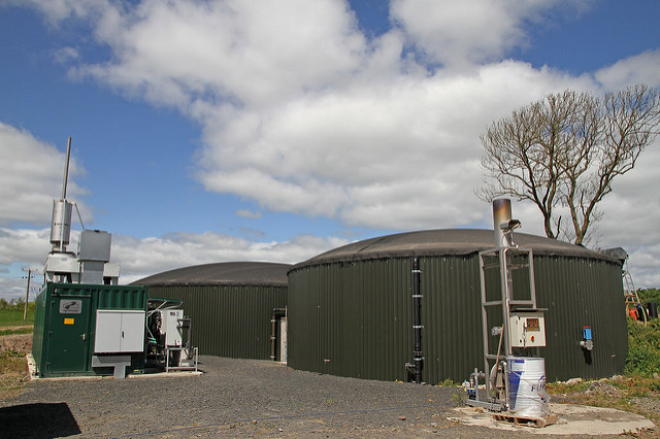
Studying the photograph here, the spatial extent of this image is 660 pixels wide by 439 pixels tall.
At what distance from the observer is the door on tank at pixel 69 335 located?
15938 millimetres

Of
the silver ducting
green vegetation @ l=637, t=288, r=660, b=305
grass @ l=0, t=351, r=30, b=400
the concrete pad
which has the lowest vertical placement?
the concrete pad

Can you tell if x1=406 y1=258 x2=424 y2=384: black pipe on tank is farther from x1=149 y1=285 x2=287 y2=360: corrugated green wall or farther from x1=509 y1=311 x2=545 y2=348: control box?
x1=149 y1=285 x2=287 y2=360: corrugated green wall

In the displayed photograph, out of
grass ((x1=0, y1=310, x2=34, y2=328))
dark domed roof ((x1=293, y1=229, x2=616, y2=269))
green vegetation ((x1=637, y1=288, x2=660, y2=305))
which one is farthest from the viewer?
grass ((x1=0, y1=310, x2=34, y2=328))

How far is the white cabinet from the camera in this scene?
1631 cm

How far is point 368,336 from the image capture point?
1697 centimetres

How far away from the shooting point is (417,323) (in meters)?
15.9

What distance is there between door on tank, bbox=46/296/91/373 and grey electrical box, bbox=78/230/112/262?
1651 mm

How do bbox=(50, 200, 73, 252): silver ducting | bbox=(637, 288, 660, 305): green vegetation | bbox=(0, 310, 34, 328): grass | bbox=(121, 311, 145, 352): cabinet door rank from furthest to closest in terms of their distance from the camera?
1. bbox=(0, 310, 34, 328): grass
2. bbox=(637, 288, 660, 305): green vegetation
3. bbox=(50, 200, 73, 252): silver ducting
4. bbox=(121, 311, 145, 352): cabinet door

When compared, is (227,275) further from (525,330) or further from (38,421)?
(525,330)

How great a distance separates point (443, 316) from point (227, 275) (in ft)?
47.3

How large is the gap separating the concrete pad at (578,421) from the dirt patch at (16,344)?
21.9 metres

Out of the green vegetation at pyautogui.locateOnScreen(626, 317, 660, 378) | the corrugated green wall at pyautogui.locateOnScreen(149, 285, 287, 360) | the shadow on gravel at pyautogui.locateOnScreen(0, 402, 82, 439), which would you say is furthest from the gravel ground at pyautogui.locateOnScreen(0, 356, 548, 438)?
the corrugated green wall at pyautogui.locateOnScreen(149, 285, 287, 360)

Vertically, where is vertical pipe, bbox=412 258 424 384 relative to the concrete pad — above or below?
above

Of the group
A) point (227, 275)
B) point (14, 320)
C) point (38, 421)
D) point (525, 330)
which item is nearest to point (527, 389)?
point (525, 330)
